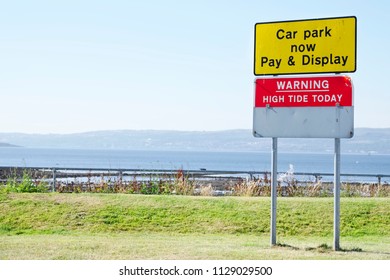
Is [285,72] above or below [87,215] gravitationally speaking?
above

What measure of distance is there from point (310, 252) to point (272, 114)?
279 cm

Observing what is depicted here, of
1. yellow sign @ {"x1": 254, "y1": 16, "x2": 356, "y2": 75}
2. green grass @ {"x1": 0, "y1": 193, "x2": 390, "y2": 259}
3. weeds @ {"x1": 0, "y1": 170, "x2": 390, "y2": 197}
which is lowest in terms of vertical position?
green grass @ {"x1": 0, "y1": 193, "x2": 390, "y2": 259}

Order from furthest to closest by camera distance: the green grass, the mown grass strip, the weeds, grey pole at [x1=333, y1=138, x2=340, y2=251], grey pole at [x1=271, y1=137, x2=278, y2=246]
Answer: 1. the weeds
2. the mown grass strip
3. grey pole at [x1=271, y1=137, x2=278, y2=246]
4. grey pole at [x1=333, y1=138, x2=340, y2=251]
5. the green grass

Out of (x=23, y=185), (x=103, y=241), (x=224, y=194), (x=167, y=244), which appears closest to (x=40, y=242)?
(x=103, y=241)

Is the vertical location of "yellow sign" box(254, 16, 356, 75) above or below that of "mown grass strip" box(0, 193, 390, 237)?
above

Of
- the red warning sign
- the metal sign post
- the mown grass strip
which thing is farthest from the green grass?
the red warning sign

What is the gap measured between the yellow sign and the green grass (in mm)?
3404

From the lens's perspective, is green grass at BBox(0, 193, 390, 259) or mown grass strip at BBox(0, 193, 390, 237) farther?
mown grass strip at BBox(0, 193, 390, 237)

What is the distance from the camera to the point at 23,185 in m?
21.2

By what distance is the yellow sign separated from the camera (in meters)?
12.2

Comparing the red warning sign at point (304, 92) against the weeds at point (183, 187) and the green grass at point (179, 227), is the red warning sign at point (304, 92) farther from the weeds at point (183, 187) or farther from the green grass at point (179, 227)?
the weeds at point (183, 187)

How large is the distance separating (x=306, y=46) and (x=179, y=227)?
572 centimetres

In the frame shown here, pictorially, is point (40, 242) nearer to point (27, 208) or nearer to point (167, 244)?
point (167, 244)

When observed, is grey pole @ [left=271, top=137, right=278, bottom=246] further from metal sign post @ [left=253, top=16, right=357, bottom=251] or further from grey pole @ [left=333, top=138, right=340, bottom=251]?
grey pole @ [left=333, top=138, right=340, bottom=251]
